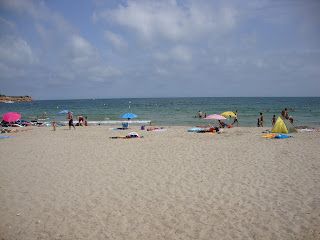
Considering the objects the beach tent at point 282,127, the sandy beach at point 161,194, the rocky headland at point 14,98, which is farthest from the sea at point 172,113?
→ the rocky headland at point 14,98

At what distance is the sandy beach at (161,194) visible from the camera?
427 centimetres

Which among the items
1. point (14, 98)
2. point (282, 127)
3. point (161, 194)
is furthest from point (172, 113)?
point (14, 98)

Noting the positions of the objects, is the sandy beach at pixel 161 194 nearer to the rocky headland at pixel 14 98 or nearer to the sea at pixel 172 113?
the sea at pixel 172 113

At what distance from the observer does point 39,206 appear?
521cm

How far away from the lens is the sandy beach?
4.27 metres

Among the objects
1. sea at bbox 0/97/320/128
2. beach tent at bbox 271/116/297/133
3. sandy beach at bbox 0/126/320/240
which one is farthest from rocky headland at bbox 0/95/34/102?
beach tent at bbox 271/116/297/133

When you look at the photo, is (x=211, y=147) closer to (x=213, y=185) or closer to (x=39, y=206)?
(x=213, y=185)

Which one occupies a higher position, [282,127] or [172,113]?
[282,127]

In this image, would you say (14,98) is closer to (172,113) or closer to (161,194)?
(172,113)

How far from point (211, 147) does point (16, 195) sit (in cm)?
839

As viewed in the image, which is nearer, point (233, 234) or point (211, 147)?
point (233, 234)

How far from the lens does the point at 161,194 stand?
5.75m

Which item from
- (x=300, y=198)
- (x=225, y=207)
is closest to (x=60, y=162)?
(x=225, y=207)

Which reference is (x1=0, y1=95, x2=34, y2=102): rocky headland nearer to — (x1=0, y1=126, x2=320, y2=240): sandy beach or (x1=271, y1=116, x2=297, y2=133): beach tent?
(x1=0, y1=126, x2=320, y2=240): sandy beach
